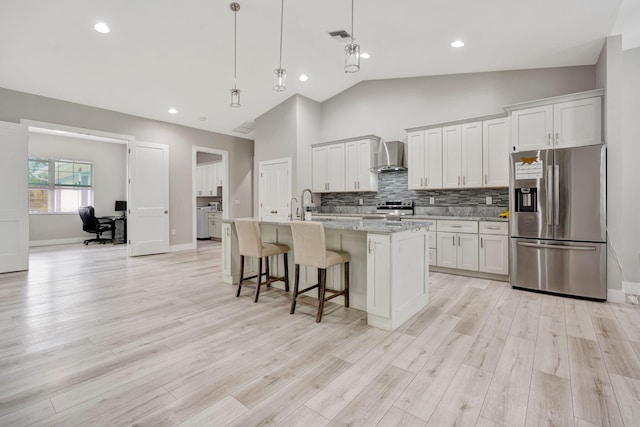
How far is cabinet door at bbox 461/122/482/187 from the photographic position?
4613 mm

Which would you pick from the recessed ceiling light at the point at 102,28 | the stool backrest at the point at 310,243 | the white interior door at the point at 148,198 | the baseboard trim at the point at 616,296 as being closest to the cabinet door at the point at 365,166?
the stool backrest at the point at 310,243

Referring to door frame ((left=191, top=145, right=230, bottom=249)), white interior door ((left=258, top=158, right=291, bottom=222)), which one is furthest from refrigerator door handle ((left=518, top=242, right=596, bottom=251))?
door frame ((left=191, top=145, right=230, bottom=249))

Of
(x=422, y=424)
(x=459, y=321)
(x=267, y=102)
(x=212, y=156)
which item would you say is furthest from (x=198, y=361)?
(x=212, y=156)

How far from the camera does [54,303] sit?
3.38 m

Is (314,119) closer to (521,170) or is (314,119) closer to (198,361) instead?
(521,170)

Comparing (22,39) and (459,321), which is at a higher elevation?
(22,39)

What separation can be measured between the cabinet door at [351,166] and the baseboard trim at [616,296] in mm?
3819

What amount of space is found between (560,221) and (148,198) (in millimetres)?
7042

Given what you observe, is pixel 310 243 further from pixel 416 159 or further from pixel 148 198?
pixel 148 198

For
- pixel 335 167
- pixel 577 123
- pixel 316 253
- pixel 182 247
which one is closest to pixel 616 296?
pixel 577 123

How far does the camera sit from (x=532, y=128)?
13.0 feet

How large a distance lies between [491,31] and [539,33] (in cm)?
51

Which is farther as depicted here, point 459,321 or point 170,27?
point 170,27

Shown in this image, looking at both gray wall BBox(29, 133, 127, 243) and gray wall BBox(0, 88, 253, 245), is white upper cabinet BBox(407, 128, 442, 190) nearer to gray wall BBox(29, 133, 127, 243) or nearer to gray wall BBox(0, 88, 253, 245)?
gray wall BBox(0, 88, 253, 245)
